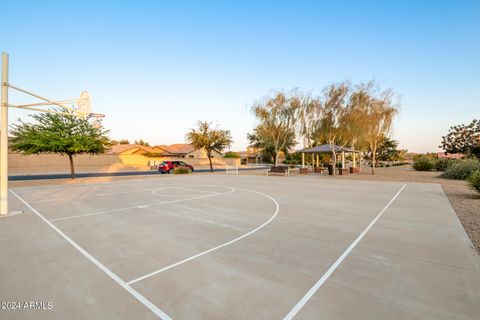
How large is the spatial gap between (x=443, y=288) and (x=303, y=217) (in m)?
4.51

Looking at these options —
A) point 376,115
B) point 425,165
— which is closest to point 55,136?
point 376,115

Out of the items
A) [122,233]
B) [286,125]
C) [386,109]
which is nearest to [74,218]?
[122,233]

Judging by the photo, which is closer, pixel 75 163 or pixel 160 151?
pixel 75 163

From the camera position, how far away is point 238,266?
4.39 meters

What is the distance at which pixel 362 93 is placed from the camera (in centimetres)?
2483

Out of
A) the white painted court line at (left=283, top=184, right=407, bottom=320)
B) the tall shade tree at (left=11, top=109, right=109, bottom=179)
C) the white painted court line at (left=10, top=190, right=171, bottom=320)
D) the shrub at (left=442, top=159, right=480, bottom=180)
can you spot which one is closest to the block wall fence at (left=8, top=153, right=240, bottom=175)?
the tall shade tree at (left=11, top=109, right=109, bottom=179)

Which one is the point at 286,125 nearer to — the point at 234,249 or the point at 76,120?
the point at 76,120

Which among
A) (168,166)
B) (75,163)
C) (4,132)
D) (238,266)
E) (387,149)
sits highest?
(387,149)

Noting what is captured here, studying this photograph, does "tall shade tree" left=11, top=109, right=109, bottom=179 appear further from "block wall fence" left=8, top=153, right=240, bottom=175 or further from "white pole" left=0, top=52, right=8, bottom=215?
"block wall fence" left=8, top=153, right=240, bottom=175

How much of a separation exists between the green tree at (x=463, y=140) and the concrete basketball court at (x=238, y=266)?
143 feet

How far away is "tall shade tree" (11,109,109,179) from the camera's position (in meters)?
18.9

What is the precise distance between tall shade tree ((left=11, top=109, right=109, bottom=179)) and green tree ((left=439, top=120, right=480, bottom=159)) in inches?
2077

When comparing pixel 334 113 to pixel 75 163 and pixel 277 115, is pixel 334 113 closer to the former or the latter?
pixel 277 115

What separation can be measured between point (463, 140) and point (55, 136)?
57919 mm
